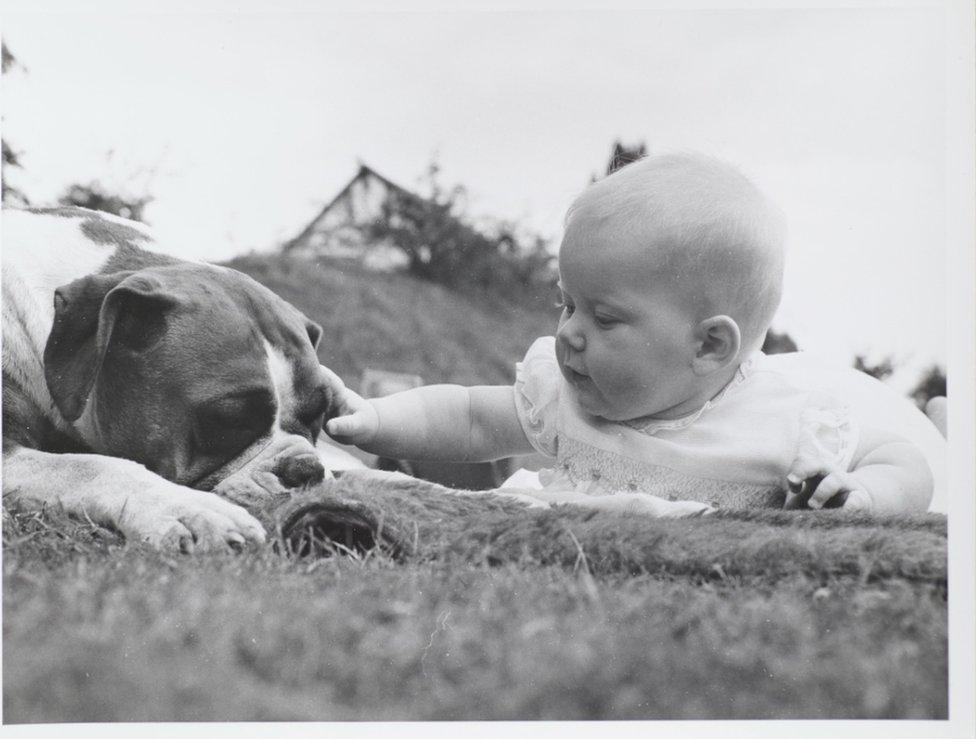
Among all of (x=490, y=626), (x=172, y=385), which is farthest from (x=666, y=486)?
(x=172, y=385)

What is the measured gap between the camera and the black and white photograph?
2262 mm

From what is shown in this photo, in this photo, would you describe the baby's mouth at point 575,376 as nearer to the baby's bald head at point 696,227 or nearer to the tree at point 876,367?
the baby's bald head at point 696,227

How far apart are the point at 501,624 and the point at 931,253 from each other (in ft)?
4.80

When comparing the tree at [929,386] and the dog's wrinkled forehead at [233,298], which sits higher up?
the dog's wrinkled forehead at [233,298]

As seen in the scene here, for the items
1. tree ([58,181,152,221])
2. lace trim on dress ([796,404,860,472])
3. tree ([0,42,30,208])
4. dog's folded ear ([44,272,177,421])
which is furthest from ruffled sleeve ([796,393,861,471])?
tree ([0,42,30,208])

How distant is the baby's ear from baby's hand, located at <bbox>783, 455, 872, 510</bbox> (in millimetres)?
297

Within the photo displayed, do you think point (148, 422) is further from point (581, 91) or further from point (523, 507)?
point (581, 91)

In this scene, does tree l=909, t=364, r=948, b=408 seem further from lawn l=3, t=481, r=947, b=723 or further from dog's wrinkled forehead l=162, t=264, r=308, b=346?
dog's wrinkled forehead l=162, t=264, r=308, b=346

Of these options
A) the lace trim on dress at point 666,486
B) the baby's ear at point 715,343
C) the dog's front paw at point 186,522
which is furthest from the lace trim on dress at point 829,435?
the dog's front paw at point 186,522

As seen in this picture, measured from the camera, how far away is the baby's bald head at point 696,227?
8.07 feet

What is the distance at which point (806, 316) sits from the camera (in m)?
2.74

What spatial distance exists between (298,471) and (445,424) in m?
0.52

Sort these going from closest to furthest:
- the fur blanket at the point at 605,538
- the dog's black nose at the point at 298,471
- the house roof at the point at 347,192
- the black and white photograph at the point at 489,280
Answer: the fur blanket at the point at 605,538
the black and white photograph at the point at 489,280
the dog's black nose at the point at 298,471
the house roof at the point at 347,192

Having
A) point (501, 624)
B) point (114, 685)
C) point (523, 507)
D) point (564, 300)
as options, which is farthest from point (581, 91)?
point (114, 685)
